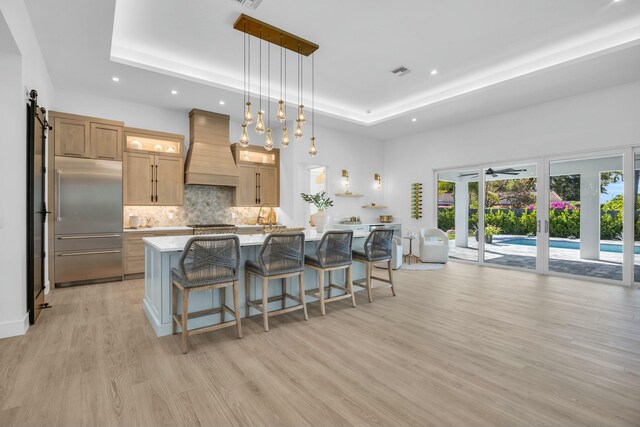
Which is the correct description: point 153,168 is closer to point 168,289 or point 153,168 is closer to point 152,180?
point 152,180

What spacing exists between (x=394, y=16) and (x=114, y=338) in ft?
14.4

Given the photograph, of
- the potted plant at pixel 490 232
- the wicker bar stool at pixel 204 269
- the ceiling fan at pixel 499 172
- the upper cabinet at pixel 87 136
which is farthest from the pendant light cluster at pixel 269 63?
the potted plant at pixel 490 232

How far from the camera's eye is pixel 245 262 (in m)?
3.47

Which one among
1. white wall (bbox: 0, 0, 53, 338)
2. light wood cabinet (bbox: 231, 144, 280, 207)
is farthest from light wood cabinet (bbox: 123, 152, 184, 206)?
white wall (bbox: 0, 0, 53, 338)

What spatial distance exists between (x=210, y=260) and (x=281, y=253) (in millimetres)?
730

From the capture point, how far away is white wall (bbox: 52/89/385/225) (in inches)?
215

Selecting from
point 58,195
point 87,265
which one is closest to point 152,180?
point 58,195

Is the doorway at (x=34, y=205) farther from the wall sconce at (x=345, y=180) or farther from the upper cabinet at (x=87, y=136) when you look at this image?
the wall sconce at (x=345, y=180)

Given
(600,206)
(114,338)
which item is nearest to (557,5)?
(600,206)

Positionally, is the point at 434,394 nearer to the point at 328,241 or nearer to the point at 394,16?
the point at 328,241

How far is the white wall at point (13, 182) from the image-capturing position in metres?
2.93

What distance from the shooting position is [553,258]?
583 cm

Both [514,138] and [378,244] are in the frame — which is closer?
[378,244]

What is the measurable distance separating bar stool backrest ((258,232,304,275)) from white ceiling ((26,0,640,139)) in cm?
246
